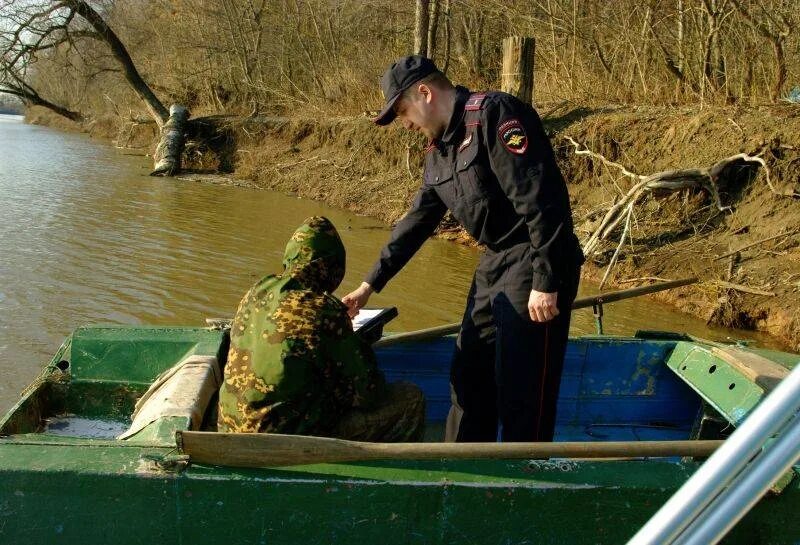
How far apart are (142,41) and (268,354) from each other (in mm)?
26212

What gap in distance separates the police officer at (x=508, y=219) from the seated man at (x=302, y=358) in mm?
553

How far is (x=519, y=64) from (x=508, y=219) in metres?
7.47

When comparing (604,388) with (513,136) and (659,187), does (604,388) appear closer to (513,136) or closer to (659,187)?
(513,136)

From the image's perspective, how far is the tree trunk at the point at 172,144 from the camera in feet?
59.7

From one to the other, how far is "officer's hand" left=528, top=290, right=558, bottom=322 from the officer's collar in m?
0.70

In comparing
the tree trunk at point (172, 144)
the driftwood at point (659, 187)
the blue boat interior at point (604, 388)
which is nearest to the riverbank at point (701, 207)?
the driftwood at point (659, 187)

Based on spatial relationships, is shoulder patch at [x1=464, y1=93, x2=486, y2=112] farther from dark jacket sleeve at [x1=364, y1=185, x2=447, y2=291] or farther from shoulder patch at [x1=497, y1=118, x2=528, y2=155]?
dark jacket sleeve at [x1=364, y1=185, x2=447, y2=291]

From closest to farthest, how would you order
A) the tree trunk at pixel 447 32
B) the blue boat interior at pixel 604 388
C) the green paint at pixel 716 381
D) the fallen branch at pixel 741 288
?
the green paint at pixel 716 381
the blue boat interior at pixel 604 388
the fallen branch at pixel 741 288
the tree trunk at pixel 447 32

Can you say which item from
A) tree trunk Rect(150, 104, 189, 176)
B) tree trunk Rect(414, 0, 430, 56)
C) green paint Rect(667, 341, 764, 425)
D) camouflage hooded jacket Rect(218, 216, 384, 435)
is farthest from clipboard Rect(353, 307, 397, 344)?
tree trunk Rect(150, 104, 189, 176)

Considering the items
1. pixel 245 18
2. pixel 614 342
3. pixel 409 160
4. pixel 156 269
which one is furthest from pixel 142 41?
pixel 614 342

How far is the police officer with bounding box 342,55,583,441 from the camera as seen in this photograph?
8.96 feet

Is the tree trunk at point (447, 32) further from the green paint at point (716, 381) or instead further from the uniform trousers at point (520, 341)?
the uniform trousers at point (520, 341)

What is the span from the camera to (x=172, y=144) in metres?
18.8

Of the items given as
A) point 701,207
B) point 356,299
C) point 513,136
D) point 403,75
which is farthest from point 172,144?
point 513,136
